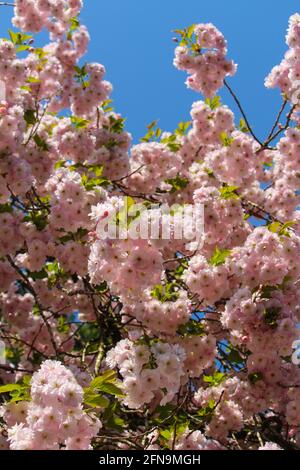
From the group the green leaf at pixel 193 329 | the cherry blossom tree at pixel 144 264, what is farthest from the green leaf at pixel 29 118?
the green leaf at pixel 193 329

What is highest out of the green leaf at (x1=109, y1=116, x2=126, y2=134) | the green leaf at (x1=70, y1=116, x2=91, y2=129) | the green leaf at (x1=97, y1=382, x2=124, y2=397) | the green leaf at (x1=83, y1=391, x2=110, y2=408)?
the green leaf at (x1=109, y1=116, x2=126, y2=134)

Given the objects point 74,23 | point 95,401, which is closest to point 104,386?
point 95,401

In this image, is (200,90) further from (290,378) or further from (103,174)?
(290,378)

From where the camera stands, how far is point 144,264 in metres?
4.09

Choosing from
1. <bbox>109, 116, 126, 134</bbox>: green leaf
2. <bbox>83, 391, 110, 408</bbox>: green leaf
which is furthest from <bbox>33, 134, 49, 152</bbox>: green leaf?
<bbox>83, 391, 110, 408</bbox>: green leaf

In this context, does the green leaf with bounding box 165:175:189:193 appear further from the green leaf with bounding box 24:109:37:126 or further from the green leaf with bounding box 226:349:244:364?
the green leaf with bounding box 226:349:244:364

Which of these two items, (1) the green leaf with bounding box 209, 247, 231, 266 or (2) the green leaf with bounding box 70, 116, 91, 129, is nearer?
(1) the green leaf with bounding box 209, 247, 231, 266

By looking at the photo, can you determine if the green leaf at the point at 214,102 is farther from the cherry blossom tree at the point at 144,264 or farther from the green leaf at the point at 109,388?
the green leaf at the point at 109,388

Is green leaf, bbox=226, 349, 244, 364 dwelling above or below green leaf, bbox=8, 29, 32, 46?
below

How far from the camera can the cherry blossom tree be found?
4.04 metres

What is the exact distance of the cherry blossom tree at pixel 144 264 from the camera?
13.3 ft

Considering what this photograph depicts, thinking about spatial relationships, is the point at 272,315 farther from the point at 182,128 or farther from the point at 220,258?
the point at 182,128
